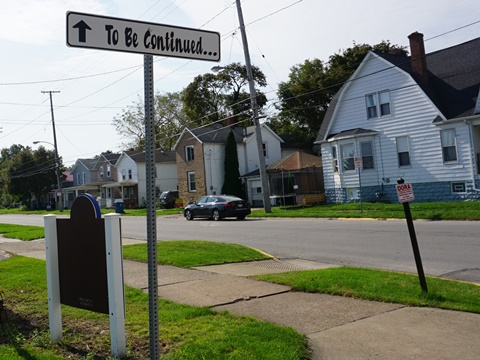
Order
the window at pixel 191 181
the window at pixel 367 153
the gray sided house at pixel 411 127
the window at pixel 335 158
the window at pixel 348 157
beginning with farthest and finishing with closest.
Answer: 1. the window at pixel 191 181
2. the window at pixel 335 158
3. the window at pixel 348 157
4. the window at pixel 367 153
5. the gray sided house at pixel 411 127

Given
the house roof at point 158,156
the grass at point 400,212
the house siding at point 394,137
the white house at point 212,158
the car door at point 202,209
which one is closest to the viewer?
the grass at point 400,212

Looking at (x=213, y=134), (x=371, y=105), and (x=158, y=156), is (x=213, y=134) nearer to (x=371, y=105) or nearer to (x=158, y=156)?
(x=158, y=156)

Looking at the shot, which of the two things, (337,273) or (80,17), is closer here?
(80,17)

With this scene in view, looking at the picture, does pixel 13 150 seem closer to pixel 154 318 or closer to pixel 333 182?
pixel 333 182

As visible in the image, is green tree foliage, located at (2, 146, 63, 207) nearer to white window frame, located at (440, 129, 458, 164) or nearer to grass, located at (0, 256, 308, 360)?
white window frame, located at (440, 129, 458, 164)

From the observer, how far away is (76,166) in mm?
77375

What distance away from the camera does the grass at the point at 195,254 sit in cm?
1093

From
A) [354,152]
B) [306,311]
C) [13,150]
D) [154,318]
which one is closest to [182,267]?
[306,311]

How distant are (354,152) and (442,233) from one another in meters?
15.6

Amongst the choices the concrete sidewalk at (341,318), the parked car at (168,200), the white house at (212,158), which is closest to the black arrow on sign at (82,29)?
the concrete sidewalk at (341,318)

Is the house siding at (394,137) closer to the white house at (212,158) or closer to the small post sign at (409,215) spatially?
the white house at (212,158)

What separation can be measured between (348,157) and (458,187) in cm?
687

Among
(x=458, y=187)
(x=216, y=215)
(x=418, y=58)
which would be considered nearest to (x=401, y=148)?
(x=458, y=187)

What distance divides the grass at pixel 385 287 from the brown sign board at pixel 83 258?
352cm
